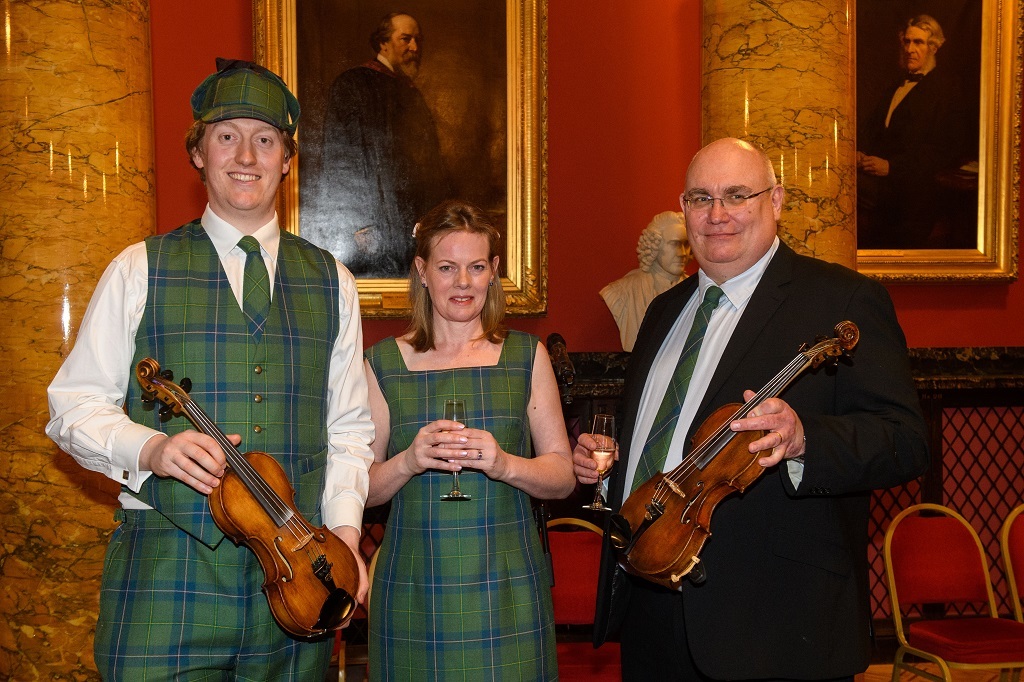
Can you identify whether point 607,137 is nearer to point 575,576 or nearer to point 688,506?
point 575,576

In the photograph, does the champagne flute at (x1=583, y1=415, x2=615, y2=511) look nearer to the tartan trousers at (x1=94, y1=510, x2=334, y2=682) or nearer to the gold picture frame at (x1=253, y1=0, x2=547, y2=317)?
the tartan trousers at (x1=94, y1=510, x2=334, y2=682)

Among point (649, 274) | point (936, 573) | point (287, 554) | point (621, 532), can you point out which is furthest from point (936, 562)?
point (287, 554)

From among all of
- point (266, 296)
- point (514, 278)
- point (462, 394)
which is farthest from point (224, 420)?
point (514, 278)

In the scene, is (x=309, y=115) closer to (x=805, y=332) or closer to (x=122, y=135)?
(x=122, y=135)

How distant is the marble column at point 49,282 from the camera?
3904mm

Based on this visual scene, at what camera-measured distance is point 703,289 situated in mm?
2648

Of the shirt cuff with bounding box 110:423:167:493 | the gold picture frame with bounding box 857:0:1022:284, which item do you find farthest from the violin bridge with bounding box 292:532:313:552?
the gold picture frame with bounding box 857:0:1022:284

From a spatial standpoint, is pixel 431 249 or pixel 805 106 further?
pixel 805 106

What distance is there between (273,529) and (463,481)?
2.20 ft

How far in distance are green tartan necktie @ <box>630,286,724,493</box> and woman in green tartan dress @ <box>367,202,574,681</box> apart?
0.67 feet

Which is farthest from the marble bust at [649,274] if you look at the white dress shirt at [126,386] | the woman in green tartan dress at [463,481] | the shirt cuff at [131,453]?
the shirt cuff at [131,453]

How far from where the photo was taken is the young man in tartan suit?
195 centimetres

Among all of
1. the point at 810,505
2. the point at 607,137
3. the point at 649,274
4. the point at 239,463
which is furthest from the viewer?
the point at 607,137

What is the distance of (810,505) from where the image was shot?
2283mm
